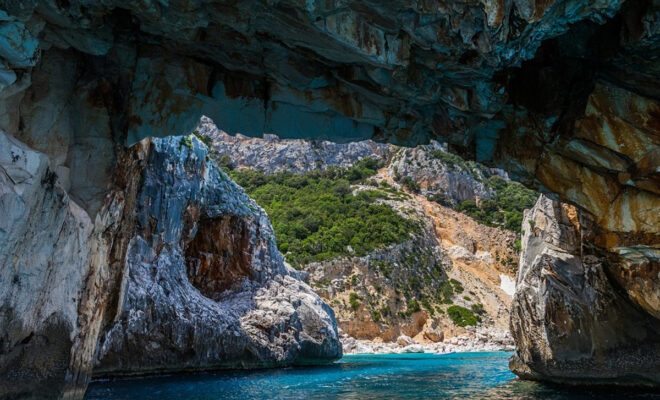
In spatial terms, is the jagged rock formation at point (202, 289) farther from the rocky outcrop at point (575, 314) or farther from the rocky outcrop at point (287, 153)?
the rocky outcrop at point (287, 153)

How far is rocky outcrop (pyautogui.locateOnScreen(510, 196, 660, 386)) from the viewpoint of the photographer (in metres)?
13.1

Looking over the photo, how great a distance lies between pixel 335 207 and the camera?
206 feet

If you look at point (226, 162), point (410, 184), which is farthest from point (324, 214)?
point (226, 162)

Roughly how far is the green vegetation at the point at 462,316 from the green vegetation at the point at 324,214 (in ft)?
32.9

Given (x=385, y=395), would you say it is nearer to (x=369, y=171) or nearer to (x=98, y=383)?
(x=98, y=383)

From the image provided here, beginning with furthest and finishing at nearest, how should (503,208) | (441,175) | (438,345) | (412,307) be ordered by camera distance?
(441,175), (503,208), (412,307), (438,345)

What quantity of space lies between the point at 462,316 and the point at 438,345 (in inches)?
224

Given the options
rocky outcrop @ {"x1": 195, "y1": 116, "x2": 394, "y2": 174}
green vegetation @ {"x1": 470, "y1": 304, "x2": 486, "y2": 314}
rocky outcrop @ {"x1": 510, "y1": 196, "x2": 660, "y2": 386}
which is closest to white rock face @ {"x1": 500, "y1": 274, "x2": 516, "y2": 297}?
green vegetation @ {"x1": 470, "y1": 304, "x2": 486, "y2": 314}

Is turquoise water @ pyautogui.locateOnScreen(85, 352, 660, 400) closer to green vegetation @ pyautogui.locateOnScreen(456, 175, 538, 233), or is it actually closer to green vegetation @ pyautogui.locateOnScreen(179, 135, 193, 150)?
green vegetation @ pyautogui.locateOnScreen(179, 135, 193, 150)

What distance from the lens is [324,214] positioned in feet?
200

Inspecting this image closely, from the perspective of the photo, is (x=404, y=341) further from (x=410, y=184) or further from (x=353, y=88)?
(x=353, y=88)

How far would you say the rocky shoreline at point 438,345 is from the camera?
4259 cm

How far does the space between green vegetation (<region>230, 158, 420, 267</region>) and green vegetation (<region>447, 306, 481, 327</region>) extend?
10024 mm

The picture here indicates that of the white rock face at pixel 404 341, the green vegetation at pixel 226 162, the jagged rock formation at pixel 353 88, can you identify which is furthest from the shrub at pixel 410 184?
the jagged rock formation at pixel 353 88
